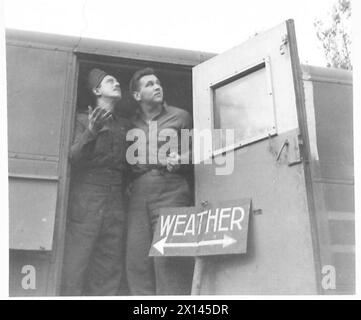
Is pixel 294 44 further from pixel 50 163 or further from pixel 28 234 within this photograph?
pixel 28 234

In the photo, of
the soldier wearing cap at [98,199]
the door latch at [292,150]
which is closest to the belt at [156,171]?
the soldier wearing cap at [98,199]

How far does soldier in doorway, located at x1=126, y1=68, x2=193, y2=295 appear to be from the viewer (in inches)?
136

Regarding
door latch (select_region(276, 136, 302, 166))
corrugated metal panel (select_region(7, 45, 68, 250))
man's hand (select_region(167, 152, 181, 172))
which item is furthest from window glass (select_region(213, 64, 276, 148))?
corrugated metal panel (select_region(7, 45, 68, 250))

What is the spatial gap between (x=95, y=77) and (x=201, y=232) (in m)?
1.19

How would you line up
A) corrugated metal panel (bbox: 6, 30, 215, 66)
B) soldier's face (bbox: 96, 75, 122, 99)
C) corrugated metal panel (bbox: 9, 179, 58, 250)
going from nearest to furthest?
corrugated metal panel (bbox: 9, 179, 58, 250), corrugated metal panel (bbox: 6, 30, 215, 66), soldier's face (bbox: 96, 75, 122, 99)

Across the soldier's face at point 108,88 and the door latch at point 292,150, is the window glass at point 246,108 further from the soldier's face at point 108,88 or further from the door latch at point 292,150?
the soldier's face at point 108,88

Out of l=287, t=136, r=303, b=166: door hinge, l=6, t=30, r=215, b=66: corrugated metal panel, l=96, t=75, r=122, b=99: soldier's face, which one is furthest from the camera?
l=96, t=75, r=122, b=99: soldier's face

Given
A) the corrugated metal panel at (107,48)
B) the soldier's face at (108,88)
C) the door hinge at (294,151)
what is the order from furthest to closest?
the soldier's face at (108,88), the corrugated metal panel at (107,48), the door hinge at (294,151)

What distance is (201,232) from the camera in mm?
3301

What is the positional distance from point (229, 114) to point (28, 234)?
133 centimetres

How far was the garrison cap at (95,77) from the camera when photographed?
3617 millimetres

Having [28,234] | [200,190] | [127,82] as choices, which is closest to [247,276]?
[200,190]

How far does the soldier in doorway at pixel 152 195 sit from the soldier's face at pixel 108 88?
4.6 inches

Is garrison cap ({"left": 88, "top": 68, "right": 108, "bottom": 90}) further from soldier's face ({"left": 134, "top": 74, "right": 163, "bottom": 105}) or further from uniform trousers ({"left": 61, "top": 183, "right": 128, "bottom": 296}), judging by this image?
uniform trousers ({"left": 61, "top": 183, "right": 128, "bottom": 296})
